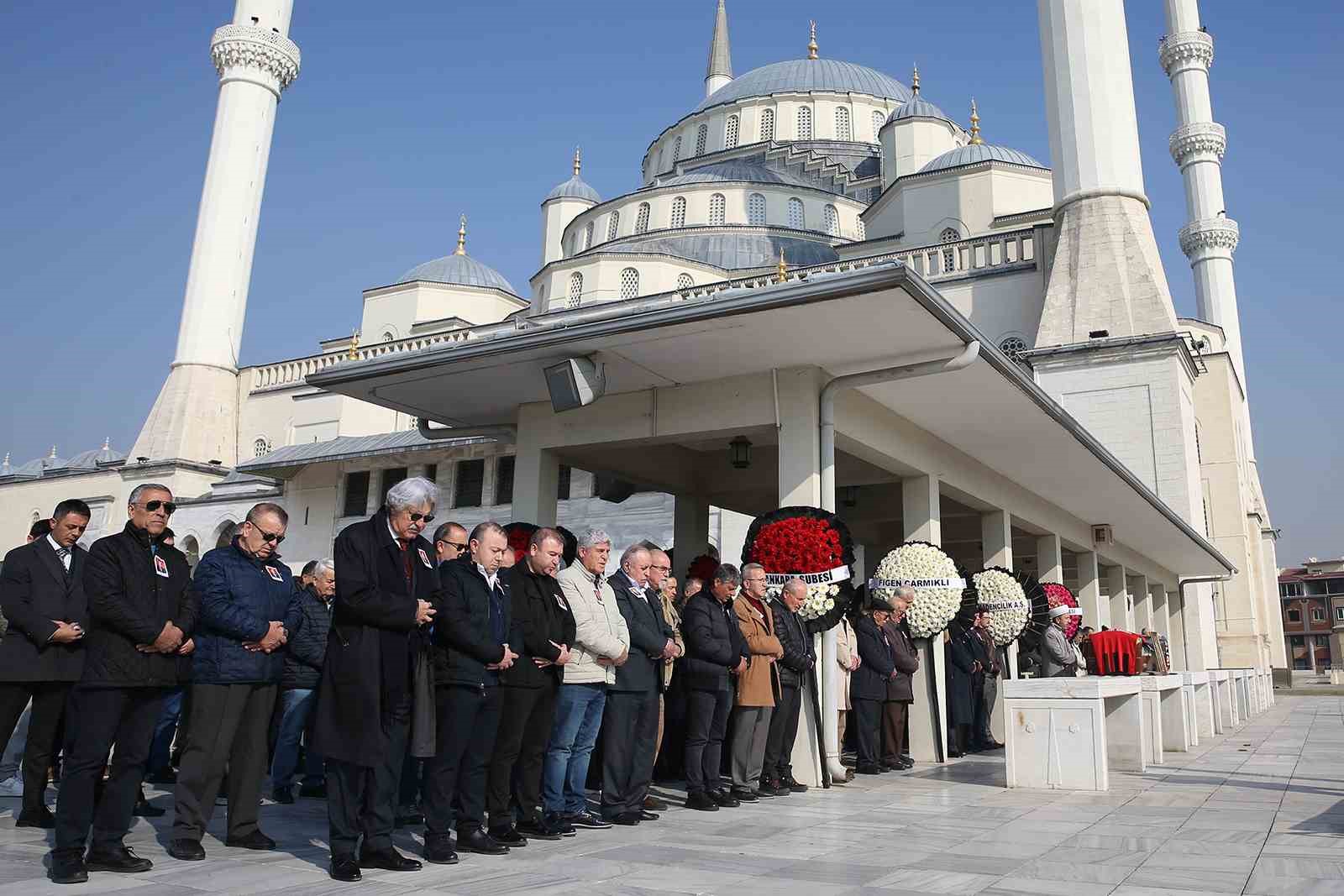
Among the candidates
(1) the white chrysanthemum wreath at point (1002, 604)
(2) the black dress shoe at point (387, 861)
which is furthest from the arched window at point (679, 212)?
(2) the black dress shoe at point (387, 861)

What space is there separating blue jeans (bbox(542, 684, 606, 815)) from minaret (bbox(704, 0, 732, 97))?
6298cm

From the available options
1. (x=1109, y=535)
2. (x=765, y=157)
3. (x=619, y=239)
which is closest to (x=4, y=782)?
(x=1109, y=535)

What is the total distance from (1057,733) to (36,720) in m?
6.85

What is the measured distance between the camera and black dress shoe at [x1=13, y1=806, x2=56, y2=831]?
5.70 meters

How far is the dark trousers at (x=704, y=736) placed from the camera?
6691mm

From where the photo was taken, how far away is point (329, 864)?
4.69m

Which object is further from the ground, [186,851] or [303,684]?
[303,684]

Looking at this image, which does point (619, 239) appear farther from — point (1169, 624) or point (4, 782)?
point (4, 782)

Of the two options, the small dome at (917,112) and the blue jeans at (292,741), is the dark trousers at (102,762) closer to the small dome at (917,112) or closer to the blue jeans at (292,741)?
the blue jeans at (292,741)

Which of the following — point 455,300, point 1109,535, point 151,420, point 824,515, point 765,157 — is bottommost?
point 824,515

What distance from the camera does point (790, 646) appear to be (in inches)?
294

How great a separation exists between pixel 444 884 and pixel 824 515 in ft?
14.6

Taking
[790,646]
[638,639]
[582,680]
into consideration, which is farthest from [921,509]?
[582,680]

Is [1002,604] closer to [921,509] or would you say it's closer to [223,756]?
[921,509]
